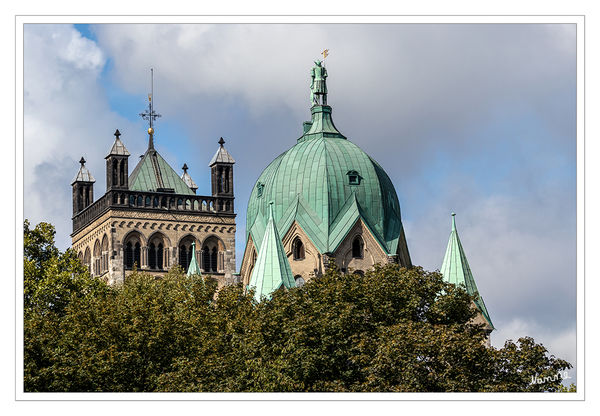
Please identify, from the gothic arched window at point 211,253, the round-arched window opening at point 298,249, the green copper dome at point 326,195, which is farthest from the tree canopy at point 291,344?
the gothic arched window at point 211,253

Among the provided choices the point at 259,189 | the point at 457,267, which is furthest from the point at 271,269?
the point at 259,189

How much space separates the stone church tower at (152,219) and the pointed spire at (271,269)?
41651 mm

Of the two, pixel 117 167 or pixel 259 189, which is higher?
pixel 117 167

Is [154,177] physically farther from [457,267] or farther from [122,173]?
[457,267]

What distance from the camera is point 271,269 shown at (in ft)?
250

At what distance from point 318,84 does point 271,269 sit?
1856 cm

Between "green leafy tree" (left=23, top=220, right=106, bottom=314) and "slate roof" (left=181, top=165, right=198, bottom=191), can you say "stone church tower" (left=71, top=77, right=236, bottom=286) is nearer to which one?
"slate roof" (left=181, top=165, right=198, bottom=191)

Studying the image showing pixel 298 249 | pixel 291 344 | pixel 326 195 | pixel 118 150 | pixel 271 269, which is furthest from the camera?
pixel 118 150

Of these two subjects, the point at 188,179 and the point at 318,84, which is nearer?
the point at 318,84
